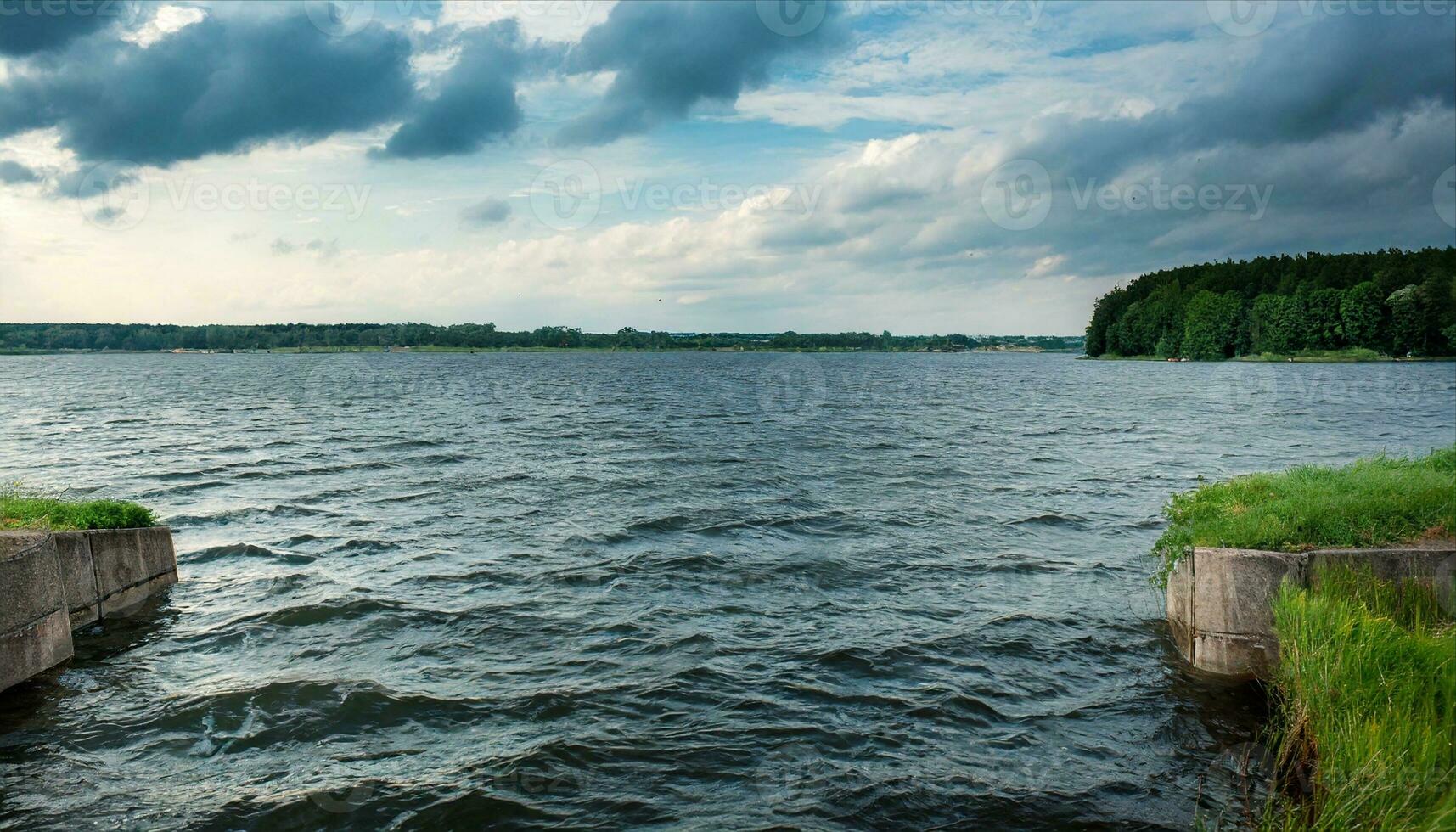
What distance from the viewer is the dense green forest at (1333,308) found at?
154m

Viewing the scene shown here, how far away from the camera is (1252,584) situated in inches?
443

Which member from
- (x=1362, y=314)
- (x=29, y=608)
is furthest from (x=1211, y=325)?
(x=29, y=608)

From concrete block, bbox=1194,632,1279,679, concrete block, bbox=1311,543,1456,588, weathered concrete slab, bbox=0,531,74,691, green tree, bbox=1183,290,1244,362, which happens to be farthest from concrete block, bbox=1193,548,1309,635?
green tree, bbox=1183,290,1244,362

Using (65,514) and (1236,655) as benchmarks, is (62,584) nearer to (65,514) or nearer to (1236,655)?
(65,514)

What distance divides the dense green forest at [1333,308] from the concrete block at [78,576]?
187086mm

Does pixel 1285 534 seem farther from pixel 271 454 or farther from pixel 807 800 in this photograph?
pixel 271 454

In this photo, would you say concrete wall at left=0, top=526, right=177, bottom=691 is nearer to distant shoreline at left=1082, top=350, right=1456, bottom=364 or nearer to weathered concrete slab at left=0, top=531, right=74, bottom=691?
weathered concrete slab at left=0, top=531, right=74, bottom=691

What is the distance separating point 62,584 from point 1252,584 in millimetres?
16655

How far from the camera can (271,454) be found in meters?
37.8

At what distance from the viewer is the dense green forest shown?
504ft

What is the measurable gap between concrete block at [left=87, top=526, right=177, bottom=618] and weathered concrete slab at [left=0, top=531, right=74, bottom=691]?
6.65ft

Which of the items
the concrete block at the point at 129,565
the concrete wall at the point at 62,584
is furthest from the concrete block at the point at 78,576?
the concrete block at the point at 129,565

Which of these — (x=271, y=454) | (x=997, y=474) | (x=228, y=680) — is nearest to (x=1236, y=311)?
(x=997, y=474)

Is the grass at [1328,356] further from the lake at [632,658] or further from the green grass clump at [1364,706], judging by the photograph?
the green grass clump at [1364,706]
